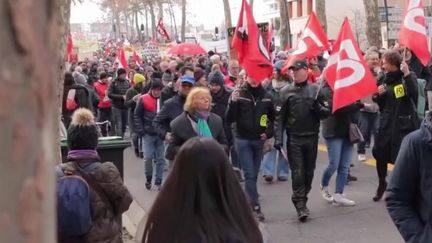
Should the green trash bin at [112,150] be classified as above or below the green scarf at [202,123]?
below

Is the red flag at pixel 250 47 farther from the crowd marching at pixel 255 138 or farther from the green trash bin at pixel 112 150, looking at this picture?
the green trash bin at pixel 112 150

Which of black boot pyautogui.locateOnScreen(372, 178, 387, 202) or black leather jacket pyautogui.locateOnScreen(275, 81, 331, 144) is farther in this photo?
black boot pyautogui.locateOnScreen(372, 178, 387, 202)

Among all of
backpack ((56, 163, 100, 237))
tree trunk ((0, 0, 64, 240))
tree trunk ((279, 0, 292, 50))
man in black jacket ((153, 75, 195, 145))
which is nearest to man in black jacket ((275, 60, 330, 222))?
man in black jacket ((153, 75, 195, 145))

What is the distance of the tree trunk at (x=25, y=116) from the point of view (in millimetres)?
848

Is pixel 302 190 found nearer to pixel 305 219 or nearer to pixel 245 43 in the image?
pixel 305 219

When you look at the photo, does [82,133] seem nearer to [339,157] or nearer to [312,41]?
[339,157]

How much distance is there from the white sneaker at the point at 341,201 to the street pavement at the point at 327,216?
0.28 ft

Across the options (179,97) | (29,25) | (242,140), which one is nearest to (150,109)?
(179,97)

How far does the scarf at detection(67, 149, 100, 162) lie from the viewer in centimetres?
393

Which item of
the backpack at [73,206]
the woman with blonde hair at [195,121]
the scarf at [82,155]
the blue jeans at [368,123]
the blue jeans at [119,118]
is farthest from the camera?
the blue jeans at [119,118]

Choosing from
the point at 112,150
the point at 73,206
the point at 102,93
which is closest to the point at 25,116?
the point at 73,206

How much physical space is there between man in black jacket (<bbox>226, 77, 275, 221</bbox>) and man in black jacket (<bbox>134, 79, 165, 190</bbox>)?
2421 millimetres

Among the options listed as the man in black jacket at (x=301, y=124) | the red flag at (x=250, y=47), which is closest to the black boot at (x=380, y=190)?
the man in black jacket at (x=301, y=124)

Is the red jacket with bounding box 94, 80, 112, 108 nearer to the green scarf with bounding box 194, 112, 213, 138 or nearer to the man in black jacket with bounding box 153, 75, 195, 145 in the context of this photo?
the man in black jacket with bounding box 153, 75, 195, 145
